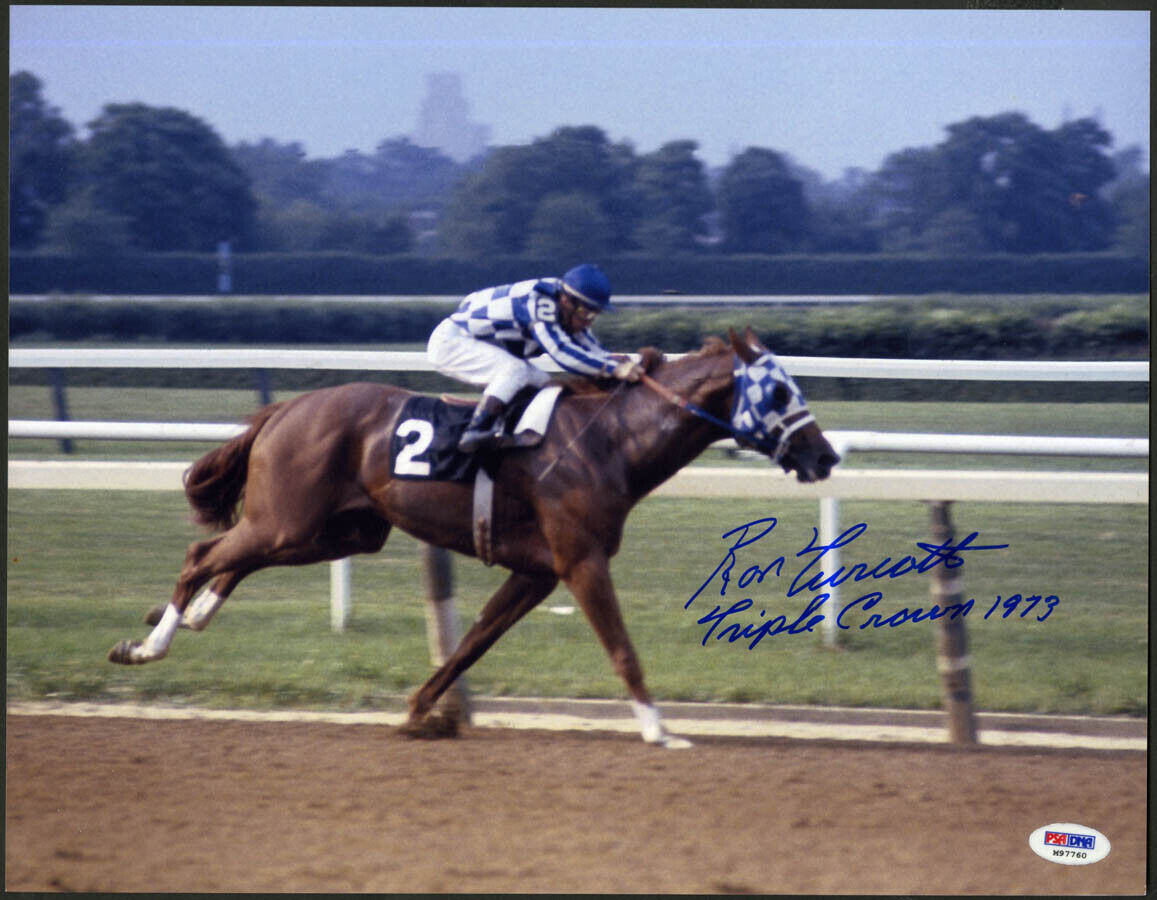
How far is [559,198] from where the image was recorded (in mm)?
4699

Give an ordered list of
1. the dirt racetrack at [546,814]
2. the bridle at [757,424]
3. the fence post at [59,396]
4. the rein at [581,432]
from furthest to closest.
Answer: the fence post at [59,396], the rein at [581,432], the bridle at [757,424], the dirt racetrack at [546,814]

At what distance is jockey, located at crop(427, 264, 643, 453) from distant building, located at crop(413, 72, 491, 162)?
0.55 meters

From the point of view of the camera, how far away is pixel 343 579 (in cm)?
513

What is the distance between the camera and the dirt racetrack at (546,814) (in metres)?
3.46

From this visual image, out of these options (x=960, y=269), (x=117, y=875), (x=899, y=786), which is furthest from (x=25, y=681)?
(x=960, y=269)

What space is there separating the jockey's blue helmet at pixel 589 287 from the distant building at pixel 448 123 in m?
0.70

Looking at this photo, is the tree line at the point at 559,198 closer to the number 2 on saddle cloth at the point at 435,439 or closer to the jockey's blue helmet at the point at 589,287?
the jockey's blue helmet at the point at 589,287

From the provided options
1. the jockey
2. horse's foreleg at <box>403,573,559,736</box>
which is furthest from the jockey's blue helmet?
horse's foreleg at <box>403,573,559,736</box>

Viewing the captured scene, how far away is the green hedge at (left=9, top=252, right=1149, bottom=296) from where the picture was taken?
469 cm

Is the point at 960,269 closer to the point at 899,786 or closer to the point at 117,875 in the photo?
the point at 899,786

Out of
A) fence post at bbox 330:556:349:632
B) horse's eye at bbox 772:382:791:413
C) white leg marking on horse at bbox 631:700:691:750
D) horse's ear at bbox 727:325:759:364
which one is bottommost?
white leg marking on horse at bbox 631:700:691:750

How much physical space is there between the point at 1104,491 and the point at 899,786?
123 centimetres

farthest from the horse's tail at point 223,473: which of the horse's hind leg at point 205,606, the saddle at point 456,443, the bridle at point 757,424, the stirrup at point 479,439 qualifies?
the bridle at point 757,424
